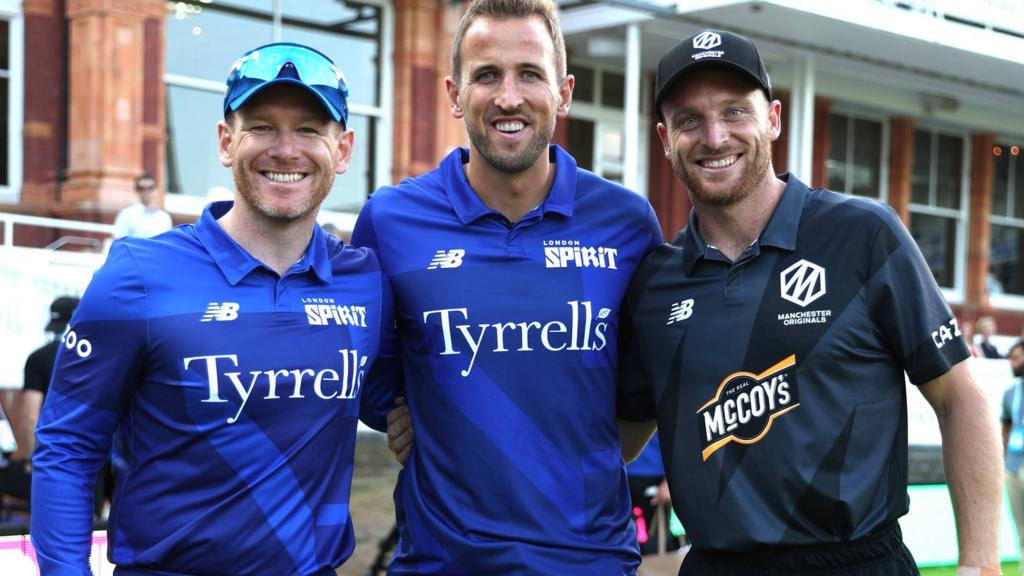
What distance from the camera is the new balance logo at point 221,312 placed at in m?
2.89

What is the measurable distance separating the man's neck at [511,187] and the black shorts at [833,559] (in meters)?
1.12

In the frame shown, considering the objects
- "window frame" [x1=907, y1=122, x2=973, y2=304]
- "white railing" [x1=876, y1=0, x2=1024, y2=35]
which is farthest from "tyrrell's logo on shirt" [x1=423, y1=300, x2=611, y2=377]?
"window frame" [x1=907, y1=122, x2=973, y2=304]

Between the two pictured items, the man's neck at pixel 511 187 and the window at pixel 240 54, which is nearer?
the man's neck at pixel 511 187

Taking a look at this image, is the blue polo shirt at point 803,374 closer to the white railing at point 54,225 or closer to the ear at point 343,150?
the ear at point 343,150

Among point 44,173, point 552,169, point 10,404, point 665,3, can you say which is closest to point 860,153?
point 665,3

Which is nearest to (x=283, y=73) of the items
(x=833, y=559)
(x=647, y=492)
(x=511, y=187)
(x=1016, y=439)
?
(x=511, y=187)

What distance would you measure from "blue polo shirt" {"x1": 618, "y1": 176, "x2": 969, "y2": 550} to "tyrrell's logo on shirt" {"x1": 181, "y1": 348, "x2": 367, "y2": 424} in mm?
952

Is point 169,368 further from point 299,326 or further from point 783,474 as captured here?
point 783,474

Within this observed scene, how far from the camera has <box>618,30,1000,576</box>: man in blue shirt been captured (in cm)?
305

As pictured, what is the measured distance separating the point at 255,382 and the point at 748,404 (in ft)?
4.15

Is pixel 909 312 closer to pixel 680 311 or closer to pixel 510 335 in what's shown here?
pixel 680 311

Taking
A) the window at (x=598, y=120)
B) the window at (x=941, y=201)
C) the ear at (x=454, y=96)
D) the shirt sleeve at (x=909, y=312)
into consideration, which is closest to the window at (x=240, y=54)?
the window at (x=598, y=120)

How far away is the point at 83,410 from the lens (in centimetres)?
280

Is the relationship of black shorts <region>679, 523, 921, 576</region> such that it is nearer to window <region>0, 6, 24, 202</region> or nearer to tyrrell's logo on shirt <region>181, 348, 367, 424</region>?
tyrrell's logo on shirt <region>181, 348, 367, 424</region>
